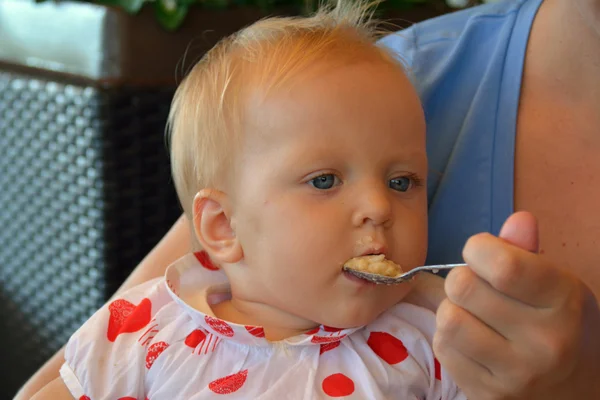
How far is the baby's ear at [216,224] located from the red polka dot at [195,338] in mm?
95

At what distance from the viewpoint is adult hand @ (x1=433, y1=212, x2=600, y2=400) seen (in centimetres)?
62

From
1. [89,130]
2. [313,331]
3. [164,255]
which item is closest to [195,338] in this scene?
[313,331]

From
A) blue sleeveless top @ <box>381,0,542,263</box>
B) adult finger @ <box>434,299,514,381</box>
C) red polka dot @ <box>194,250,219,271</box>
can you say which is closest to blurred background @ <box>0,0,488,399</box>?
blue sleeveless top @ <box>381,0,542,263</box>

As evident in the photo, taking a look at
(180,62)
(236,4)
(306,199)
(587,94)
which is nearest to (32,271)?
(180,62)

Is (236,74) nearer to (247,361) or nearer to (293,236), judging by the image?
(293,236)

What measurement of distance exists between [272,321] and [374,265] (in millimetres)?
177

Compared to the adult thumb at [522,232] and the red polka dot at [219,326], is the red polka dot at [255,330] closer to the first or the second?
the red polka dot at [219,326]

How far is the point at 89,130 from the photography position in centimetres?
159

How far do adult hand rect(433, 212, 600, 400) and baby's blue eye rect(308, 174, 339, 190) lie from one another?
0.24 meters

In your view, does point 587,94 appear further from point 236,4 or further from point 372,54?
point 236,4

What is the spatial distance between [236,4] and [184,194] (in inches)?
32.4

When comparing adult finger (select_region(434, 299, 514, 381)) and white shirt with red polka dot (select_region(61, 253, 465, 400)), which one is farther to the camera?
white shirt with red polka dot (select_region(61, 253, 465, 400))

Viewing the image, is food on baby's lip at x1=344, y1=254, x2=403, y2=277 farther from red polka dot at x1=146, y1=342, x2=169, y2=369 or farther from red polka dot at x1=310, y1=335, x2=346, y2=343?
red polka dot at x1=146, y1=342, x2=169, y2=369

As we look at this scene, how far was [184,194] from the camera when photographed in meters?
1.01
